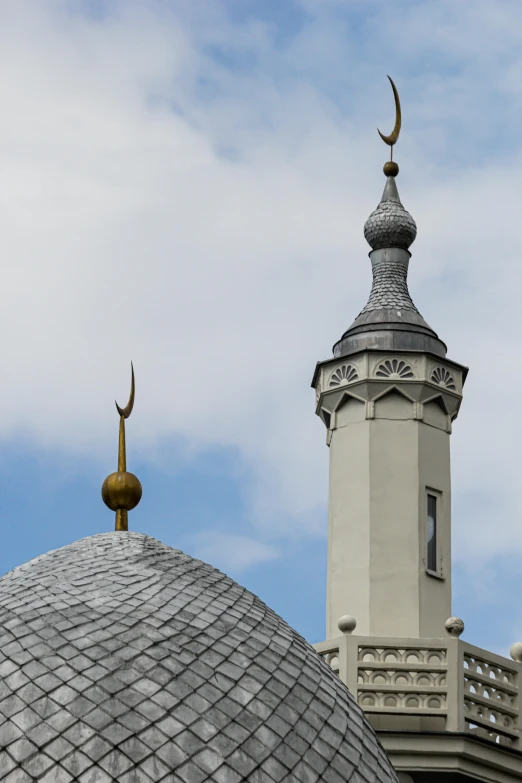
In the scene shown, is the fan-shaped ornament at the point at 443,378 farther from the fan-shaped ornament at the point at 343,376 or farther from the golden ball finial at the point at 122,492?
the golden ball finial at the point at 122,492

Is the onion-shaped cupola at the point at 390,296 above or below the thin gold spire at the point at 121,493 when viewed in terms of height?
above

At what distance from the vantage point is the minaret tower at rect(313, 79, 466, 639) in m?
16.6

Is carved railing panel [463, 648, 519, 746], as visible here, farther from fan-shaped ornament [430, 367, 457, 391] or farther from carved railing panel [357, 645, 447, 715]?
fan-shaped ornament [430, 367, 457, 391]

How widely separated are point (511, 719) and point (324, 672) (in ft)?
18.8

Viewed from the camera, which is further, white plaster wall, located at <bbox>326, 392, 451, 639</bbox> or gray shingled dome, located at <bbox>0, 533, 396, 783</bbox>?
white plaster wall, located at <bbox>326, 392, 451, 639</bbox>

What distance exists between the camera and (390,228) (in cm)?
1878

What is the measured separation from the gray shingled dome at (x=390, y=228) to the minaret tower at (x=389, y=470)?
Answer: 2.85 feet

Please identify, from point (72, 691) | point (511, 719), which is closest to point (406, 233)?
point (511, 719)

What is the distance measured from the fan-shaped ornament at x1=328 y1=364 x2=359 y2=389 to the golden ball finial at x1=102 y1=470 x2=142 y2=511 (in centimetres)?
632

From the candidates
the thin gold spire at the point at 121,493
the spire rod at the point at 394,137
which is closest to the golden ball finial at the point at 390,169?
the spire rod at the point at 394,137

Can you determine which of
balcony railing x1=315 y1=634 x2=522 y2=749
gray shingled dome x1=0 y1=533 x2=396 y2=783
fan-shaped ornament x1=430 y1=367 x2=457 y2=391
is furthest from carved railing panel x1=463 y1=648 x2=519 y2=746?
gray shingled dome x1=0 y1=533 x2=396 y2=783

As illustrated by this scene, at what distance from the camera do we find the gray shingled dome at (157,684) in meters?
8.74

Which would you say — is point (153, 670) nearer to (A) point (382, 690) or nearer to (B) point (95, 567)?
(B) point (95, 567)

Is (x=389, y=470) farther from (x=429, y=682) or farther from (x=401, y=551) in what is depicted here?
(x=429, y=682)
